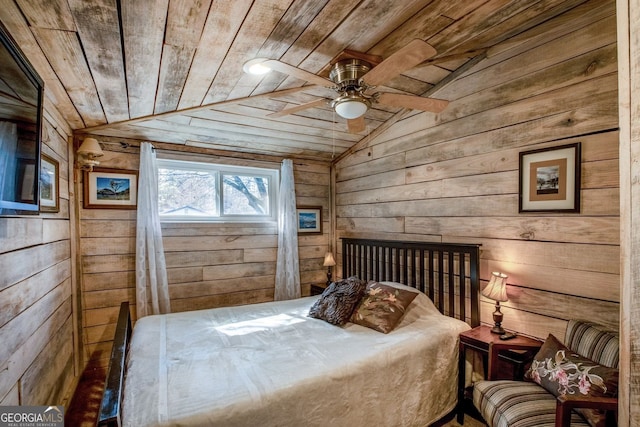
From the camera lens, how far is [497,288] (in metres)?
2.06

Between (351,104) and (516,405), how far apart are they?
1751mm

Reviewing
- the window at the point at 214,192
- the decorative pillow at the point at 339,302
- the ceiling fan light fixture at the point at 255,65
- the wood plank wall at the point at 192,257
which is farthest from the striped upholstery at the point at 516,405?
the window at the point at 214,192

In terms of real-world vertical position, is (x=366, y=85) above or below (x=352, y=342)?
above

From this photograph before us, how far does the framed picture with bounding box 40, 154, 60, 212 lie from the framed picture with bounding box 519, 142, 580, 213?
305 cm

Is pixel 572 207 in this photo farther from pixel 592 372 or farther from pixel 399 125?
pixel 399 125

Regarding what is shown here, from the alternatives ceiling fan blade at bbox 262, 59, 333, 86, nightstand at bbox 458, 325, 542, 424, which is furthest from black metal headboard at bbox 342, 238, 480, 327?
ceiling fan blade at bbox 262, 59, 333, 86

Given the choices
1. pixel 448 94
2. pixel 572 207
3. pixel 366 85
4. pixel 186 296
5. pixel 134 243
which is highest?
pixel 448 94

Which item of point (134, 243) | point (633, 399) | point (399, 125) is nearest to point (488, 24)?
point (399, 125)

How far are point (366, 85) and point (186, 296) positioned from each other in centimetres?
276

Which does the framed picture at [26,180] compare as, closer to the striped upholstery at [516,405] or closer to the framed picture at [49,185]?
the framed picture at [49,185]

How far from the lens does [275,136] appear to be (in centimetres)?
325

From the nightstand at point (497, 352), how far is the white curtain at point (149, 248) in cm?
263

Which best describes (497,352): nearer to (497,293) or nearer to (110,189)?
(497,293)

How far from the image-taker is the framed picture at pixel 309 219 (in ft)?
12.8
